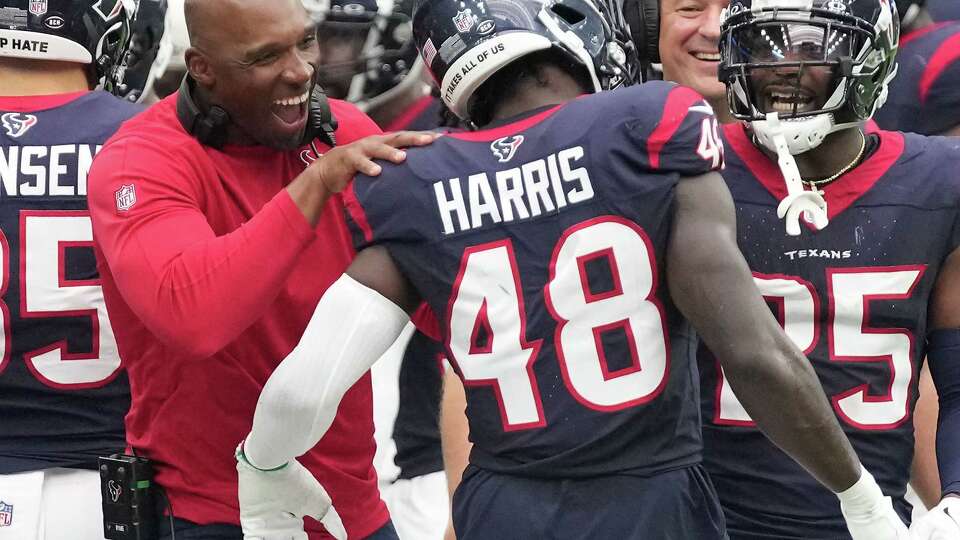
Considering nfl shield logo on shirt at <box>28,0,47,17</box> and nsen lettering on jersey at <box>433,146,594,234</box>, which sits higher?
nfl shield logo on shirt at <box>28,0,47,17</box>

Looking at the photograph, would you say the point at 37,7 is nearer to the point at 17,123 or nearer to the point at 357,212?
the point at 17,123

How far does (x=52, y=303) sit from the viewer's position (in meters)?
3.37

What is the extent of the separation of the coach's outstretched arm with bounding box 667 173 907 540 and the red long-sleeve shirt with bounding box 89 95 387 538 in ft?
2.38

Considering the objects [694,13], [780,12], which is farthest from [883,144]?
[694,13]

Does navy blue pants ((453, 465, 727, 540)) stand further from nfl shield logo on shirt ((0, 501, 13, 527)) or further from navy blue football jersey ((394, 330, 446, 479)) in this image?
navy blue football jersey ((394, 330, 446, 479))

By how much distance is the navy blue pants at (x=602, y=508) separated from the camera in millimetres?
2648

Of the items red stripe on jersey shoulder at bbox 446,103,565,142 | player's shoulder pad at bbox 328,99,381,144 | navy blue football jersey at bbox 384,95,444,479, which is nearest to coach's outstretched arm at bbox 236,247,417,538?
red stripe on jersey shoulder at bbox 446,103,565,142

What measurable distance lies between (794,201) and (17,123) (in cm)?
169

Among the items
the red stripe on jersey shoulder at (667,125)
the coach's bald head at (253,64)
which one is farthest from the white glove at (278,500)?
the red stripe on jersey shoulder at (667,125)

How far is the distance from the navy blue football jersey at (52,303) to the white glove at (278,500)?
1.79 feet

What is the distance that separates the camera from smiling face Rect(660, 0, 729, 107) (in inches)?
169

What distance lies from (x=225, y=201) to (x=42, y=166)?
53 centimetres

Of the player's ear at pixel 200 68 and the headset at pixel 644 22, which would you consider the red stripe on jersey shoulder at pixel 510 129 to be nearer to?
the player's ear at pixel 200 68

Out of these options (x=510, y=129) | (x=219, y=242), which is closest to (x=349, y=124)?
(x=219, y=242)
